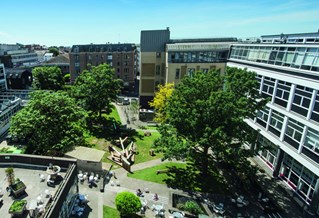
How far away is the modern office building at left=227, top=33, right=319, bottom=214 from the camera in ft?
78.1

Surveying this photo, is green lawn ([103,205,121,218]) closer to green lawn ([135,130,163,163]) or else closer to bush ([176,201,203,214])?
bush ([176,201,203,214])

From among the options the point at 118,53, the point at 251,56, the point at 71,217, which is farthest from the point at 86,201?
the point at 118,53

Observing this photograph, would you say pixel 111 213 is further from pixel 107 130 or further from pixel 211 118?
pixel 107 130

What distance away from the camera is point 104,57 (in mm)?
76312

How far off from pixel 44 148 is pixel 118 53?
57.4 m

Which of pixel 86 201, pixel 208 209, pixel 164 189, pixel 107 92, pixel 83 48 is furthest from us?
pixel 83 48

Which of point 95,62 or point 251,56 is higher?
point 251,56

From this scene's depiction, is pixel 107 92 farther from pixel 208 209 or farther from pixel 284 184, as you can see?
pixel 284 184

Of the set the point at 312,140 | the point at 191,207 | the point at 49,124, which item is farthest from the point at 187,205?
the point at 49,124

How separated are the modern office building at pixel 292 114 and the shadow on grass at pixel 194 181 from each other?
7.34 metres

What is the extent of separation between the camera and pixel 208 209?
23031 mm

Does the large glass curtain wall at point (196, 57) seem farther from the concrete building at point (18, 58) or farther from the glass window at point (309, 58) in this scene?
the concrete building at point (18, 58)

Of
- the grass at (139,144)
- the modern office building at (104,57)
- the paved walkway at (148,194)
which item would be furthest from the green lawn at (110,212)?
the modern office building at (104,57)

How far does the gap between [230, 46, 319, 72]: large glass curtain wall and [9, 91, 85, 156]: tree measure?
26968 millimetres
